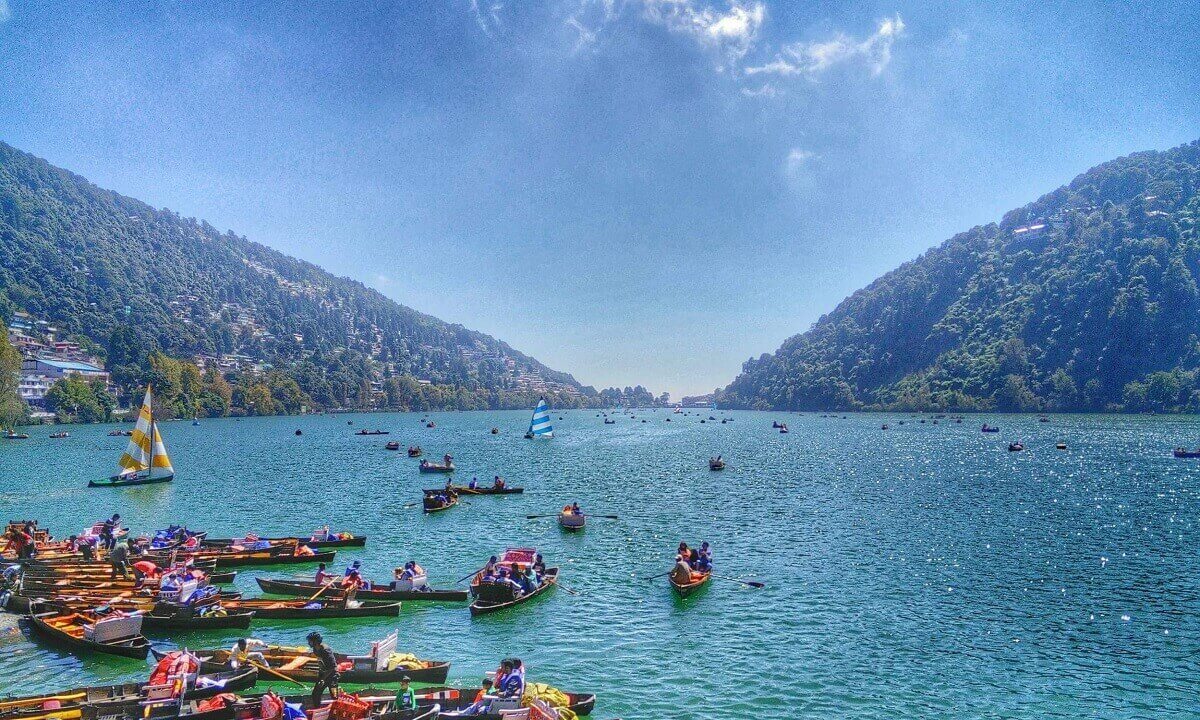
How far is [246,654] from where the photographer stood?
70.8 feet

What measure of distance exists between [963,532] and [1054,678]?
2602 centimetres

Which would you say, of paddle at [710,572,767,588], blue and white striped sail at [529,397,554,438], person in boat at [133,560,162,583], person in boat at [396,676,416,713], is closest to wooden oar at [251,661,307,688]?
person in boat at [396,676,416,713]

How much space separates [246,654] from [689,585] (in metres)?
20.2

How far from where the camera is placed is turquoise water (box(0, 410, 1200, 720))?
22906mm

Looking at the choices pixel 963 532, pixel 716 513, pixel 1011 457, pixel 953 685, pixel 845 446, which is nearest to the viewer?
pixel 953 685

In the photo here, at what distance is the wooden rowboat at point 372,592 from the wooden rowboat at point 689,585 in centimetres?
1052

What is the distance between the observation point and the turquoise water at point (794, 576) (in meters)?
22.9

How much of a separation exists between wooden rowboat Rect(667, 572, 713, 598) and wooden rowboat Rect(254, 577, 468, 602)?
1052 cm

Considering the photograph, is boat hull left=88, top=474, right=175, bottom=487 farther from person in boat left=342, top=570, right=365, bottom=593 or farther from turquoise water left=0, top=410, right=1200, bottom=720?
person in boat left=342, top=570, right=365, bottom=593

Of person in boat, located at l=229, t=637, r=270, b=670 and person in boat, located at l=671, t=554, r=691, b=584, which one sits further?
person in boat, located at l=671, t=554, r=691, b=584

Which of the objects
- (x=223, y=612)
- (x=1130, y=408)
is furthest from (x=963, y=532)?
(x=1130, y=408)

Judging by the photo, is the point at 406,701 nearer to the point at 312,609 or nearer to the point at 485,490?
the point at 312,609

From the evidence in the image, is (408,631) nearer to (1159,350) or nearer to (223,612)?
(223,612)

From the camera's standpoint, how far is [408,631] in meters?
28.0
